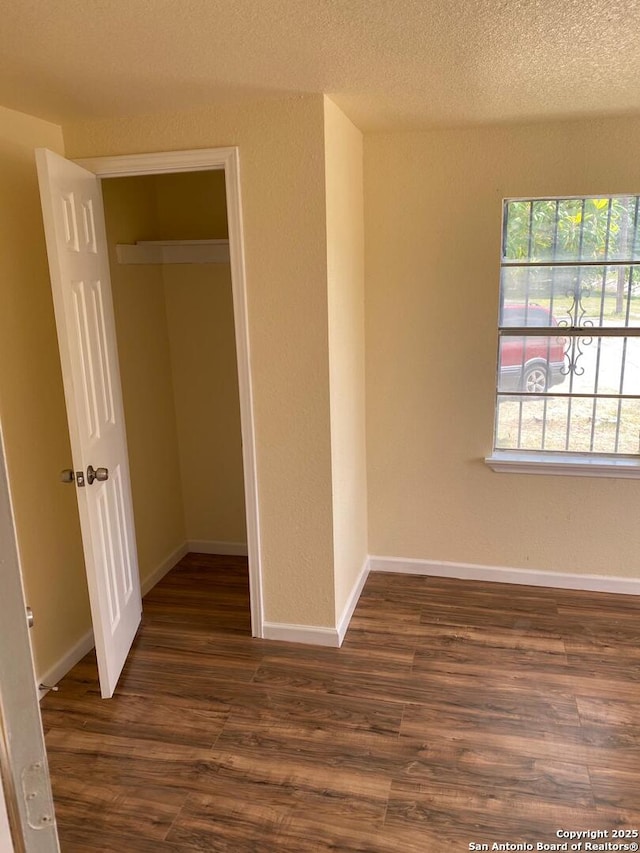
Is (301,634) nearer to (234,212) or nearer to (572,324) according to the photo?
(234,212)

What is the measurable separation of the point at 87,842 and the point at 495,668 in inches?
66.1

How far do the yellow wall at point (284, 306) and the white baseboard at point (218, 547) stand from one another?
3.34 ft

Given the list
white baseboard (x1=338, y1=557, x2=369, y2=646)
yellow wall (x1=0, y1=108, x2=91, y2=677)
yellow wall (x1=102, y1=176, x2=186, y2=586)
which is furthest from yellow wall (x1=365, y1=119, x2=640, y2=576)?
yellow wall (x1=0, y1=108, x2=91, y2=677)

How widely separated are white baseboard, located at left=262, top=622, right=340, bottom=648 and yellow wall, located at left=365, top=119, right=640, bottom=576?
A: 0.83 metres

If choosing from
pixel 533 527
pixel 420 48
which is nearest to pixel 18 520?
pixel 420 48

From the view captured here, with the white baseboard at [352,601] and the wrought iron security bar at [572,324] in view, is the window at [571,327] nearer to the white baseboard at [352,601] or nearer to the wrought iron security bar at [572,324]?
the wrought iron security bar at [572,324]

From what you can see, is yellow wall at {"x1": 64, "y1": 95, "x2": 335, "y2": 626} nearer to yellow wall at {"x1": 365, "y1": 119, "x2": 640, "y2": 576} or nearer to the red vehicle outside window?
yellow wall at {"x1": 365, "y1": 119, "x2": 640, "y2": 576}

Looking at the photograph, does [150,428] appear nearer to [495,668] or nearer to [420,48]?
[495,668]

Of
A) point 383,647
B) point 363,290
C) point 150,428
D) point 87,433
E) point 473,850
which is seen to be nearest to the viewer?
point 473,850

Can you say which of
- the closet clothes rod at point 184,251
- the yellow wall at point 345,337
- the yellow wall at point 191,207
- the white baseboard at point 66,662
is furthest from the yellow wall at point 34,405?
the yellow wall at point 345,337

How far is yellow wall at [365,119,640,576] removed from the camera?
3.10m

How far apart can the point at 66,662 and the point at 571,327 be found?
110 inches

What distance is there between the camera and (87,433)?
256 cm

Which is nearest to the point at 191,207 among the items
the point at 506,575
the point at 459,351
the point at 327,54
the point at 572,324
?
the point at 459,351
